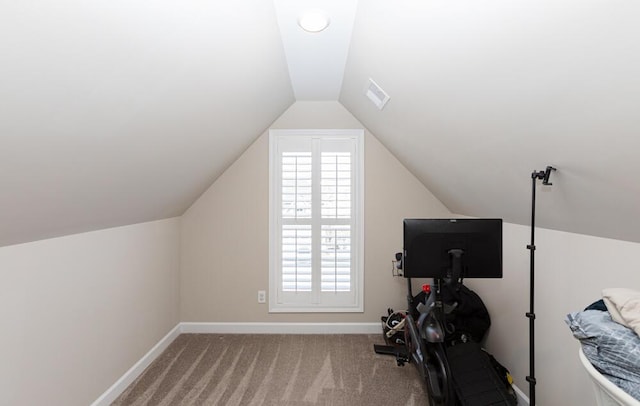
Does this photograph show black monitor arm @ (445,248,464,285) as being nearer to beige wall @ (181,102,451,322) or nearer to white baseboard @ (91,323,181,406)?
beige wall @ (181,102,451,322)

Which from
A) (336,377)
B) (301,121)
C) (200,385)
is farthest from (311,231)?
(200,385)

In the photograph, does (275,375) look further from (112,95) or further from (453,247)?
(112,95)

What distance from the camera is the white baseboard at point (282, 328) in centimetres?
325

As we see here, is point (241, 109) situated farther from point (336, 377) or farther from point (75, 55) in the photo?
point (336, 377)

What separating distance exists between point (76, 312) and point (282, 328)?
187 cm

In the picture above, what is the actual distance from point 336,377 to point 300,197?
66.5 inches

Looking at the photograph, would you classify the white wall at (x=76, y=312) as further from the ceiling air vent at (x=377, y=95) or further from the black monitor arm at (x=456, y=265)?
the black monitor arm at (x=456, y=265)

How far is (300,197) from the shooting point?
3275 mm

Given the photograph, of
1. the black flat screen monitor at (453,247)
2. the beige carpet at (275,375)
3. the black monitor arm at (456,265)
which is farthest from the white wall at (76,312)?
the black monitor arm at (456,265)

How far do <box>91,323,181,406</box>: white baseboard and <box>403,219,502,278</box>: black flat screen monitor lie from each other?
7.23 ft

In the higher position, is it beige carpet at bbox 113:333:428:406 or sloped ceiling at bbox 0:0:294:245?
sloped ceiling at bbox 0:0:294:245

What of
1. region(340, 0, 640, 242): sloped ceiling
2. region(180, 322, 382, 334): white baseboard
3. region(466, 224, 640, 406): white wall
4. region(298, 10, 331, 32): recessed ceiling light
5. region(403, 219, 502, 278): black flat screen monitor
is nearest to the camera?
region(340, 0, 640, 242): sloped ceiling

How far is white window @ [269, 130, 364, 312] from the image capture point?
129 inches

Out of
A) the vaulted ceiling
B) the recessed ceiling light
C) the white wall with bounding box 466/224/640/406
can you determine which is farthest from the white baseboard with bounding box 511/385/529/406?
the recessed ceiling light
